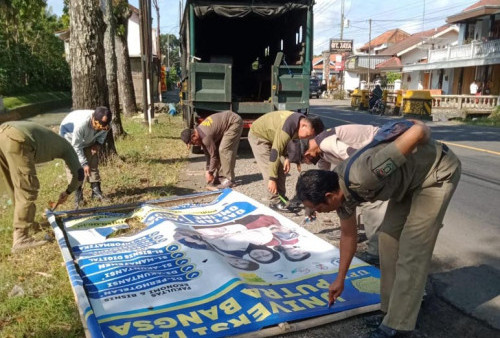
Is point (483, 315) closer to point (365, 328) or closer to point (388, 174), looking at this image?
point (365, 328)

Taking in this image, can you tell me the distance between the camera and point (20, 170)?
Result: 4141mm

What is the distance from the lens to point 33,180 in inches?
166

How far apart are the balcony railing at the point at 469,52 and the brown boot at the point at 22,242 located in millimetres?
24586

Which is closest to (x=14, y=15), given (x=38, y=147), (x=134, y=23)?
(x=134, y=23)

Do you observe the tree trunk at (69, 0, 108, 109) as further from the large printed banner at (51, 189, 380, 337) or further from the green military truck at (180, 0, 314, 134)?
the large printed banner at (51, 189, 380, 337)

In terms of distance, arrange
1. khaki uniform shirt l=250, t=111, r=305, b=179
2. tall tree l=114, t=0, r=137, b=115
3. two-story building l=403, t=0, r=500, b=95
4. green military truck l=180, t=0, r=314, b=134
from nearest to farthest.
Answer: khaki uniform shirt l=250, t=111, r=305, b=179, green military truck l=180, t=0, r=314, b=134, tall tree l=114, t=0, r=137, b=115, two-story building l=403, t=0, r=500, b=95

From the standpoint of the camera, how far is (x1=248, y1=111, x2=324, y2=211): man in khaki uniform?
15.1 ft

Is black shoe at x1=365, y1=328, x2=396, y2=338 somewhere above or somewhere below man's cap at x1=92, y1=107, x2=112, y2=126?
below

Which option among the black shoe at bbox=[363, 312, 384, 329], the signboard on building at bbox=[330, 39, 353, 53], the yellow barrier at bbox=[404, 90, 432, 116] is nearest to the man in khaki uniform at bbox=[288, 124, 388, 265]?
the black shoe at bbox=[363, 312, 384, 329]

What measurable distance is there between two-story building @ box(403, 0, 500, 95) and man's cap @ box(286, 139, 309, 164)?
74.3 feet

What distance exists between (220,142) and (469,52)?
80.8 ft

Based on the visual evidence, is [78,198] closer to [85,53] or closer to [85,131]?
[85,131]

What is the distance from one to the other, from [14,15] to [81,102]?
18.8 meters

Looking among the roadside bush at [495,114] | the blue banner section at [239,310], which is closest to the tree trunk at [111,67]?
the blue banner section at [239,310]
